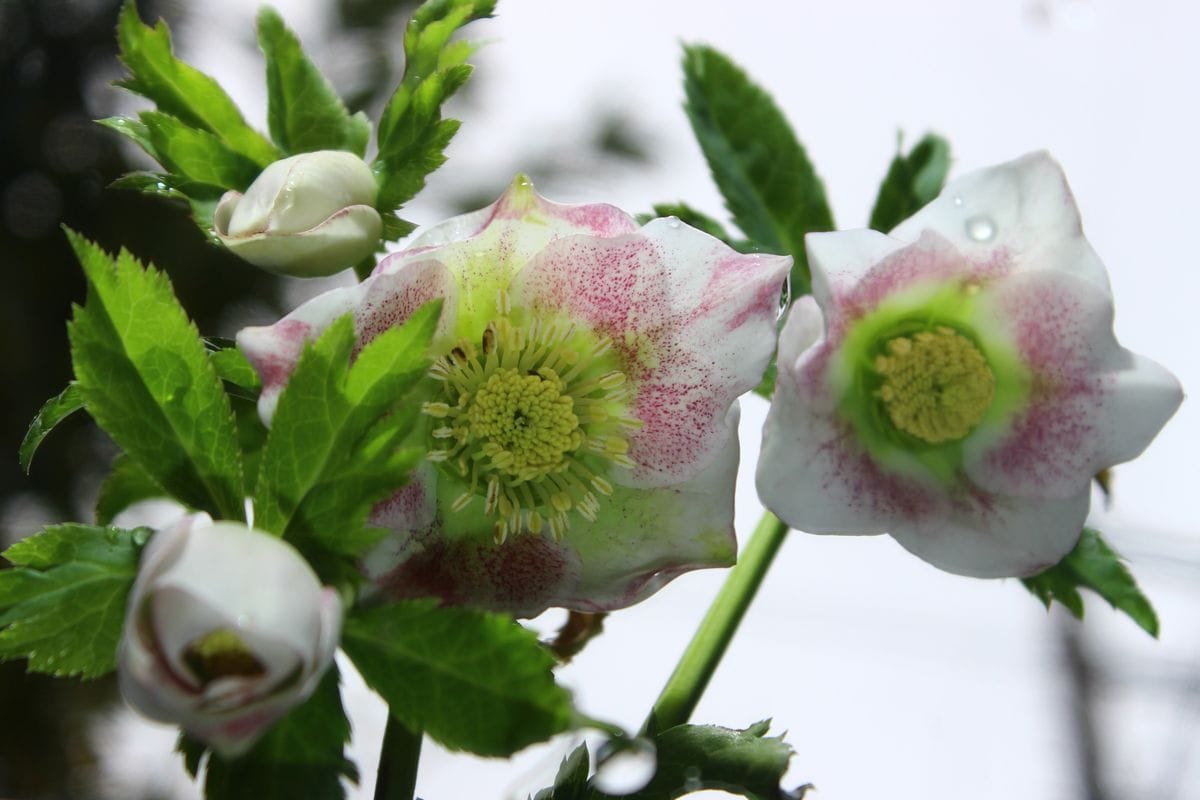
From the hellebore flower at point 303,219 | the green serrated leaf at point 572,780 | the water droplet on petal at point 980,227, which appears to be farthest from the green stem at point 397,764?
the water droplet on petal at point 980,227

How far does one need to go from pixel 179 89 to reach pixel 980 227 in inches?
13.0

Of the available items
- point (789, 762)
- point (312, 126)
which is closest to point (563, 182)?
point (312, 126)

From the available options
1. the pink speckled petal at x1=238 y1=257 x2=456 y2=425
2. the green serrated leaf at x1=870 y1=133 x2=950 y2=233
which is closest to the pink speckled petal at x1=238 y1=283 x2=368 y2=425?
the pink speckled petal at x1=238 y1=257 x2=456 y2=425

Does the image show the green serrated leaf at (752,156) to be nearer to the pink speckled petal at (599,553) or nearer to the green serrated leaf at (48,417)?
the pink speckled petal at (599,553)

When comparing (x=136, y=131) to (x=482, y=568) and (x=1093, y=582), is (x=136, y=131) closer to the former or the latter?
(x=482, y=568)

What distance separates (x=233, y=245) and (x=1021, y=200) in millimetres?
290

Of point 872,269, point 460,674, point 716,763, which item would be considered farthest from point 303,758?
point 872,269

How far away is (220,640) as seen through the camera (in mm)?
284

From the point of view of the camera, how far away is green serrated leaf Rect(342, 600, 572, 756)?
0.32 metres

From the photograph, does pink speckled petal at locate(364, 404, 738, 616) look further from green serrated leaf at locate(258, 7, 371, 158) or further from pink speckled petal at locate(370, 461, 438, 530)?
green serrated leaf at locate(258, 7, 371, 158)

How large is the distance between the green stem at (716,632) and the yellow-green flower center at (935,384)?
0.23 feet

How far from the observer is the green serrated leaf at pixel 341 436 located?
1.13 ft

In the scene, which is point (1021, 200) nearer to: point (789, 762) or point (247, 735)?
point (789, 762)

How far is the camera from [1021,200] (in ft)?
1.43
